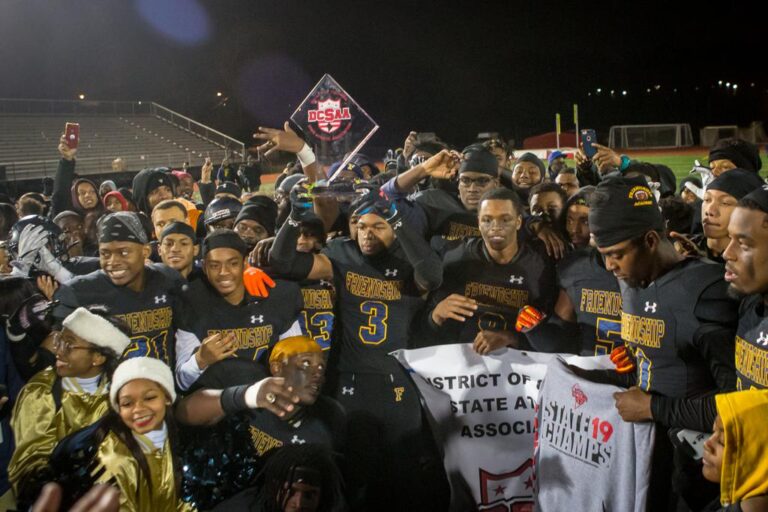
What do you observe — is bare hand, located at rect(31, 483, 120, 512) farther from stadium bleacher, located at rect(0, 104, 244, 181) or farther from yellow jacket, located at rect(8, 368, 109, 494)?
stadium bleacher, located at rect(0, 104, 244, 181)

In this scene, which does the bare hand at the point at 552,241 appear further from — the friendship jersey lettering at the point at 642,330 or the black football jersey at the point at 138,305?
the black football jersey at the point at 138,305

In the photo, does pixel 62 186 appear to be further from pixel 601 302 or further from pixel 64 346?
pixel 601 302

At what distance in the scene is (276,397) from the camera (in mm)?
3348

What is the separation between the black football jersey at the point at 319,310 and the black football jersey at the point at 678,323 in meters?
2.23

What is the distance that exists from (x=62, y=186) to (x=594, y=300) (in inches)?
238

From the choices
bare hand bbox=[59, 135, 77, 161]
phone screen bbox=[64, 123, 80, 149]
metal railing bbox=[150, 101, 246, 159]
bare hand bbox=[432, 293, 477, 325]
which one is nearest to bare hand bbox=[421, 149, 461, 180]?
bare hand bbox=[432, 293, 477, 325]

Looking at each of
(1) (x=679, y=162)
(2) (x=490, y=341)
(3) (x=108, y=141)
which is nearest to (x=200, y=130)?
(3) (x=108, y=141)

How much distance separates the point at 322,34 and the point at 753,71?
33.4 metres

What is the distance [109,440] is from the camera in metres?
3.11

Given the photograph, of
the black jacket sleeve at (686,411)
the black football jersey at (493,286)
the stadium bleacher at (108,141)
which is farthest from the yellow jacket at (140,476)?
the stadium bleacher at (108,141)

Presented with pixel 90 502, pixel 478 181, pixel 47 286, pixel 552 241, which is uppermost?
pixel 478 181

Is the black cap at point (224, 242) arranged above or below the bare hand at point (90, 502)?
above

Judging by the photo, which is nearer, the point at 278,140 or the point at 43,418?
the point at 43,418

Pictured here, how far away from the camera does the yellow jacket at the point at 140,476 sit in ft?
9.91
